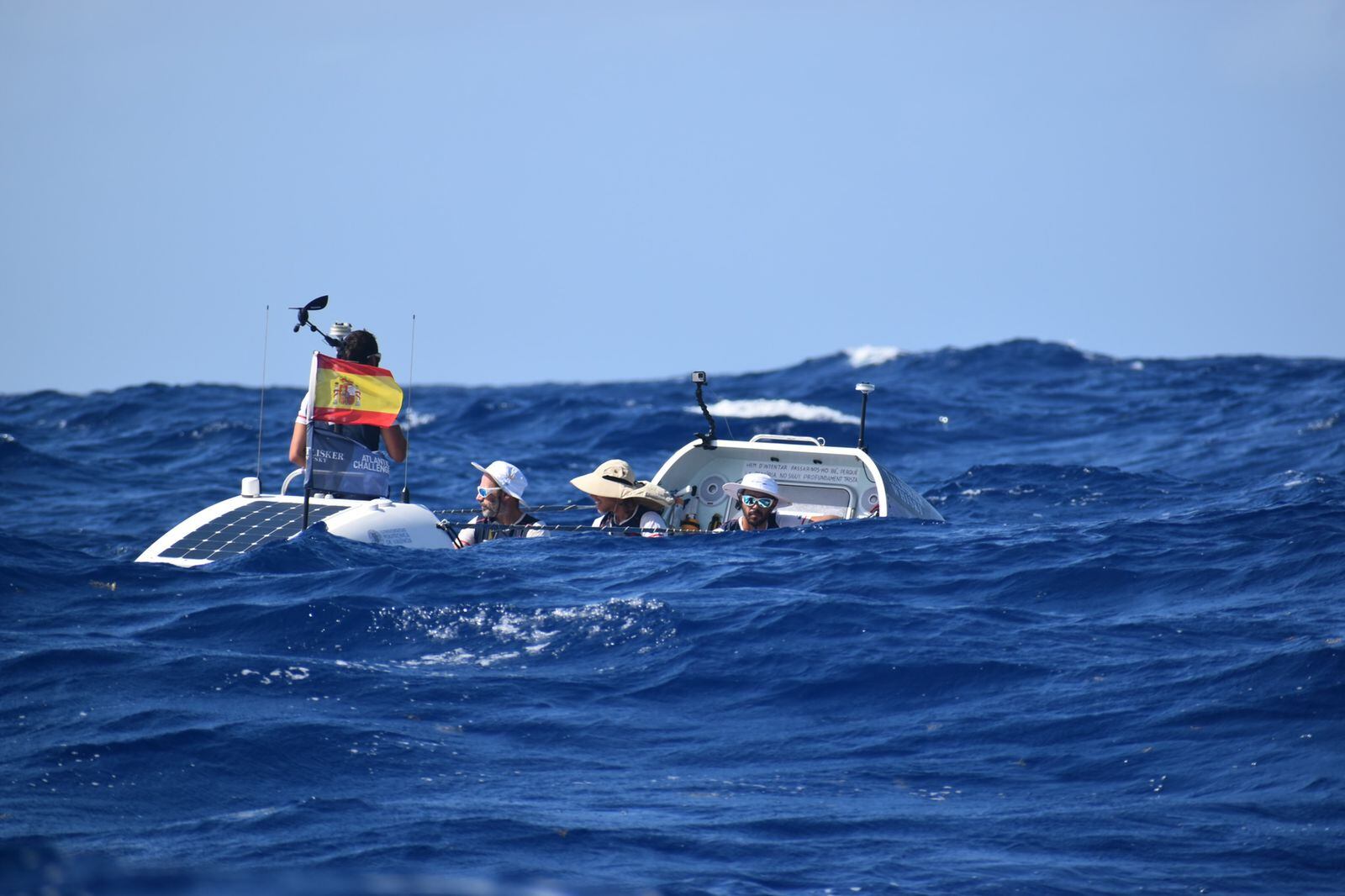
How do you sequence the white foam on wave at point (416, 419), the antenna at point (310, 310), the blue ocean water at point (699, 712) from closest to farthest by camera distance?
the blue ocean water at point (699, 712) < the antenna at point (310, 310) < the white foam on wave at point (416, 419)

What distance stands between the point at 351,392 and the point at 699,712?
4.43 m

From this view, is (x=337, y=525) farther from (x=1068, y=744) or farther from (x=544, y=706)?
(x=1068, y=744)

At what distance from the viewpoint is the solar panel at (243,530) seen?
37.2ft

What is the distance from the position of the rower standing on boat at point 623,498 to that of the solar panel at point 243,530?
2192 millimetres

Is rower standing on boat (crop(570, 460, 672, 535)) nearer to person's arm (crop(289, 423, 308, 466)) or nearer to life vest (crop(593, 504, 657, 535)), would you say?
life vest (crop(593, 504, 657, 535))

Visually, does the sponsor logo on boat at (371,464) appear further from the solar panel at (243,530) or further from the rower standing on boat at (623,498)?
the rower standing on boat at (623,498)

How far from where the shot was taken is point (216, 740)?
23.9 ft

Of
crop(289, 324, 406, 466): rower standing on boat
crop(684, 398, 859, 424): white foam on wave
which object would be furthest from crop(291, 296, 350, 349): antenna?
crop(684, 398, 859, 424): white foam on wave

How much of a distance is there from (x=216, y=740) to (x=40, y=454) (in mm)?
16423

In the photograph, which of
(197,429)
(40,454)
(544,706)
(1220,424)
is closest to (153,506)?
→ (40,454)

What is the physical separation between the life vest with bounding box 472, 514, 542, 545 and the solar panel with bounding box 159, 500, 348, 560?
1.30m

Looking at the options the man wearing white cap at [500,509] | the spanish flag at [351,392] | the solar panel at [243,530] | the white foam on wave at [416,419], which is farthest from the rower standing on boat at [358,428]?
the white foam on wave at [416,419]

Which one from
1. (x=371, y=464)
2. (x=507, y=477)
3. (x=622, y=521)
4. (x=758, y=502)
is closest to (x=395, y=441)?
(x=371, y=464)

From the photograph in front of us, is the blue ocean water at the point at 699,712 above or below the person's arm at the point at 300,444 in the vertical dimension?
below
